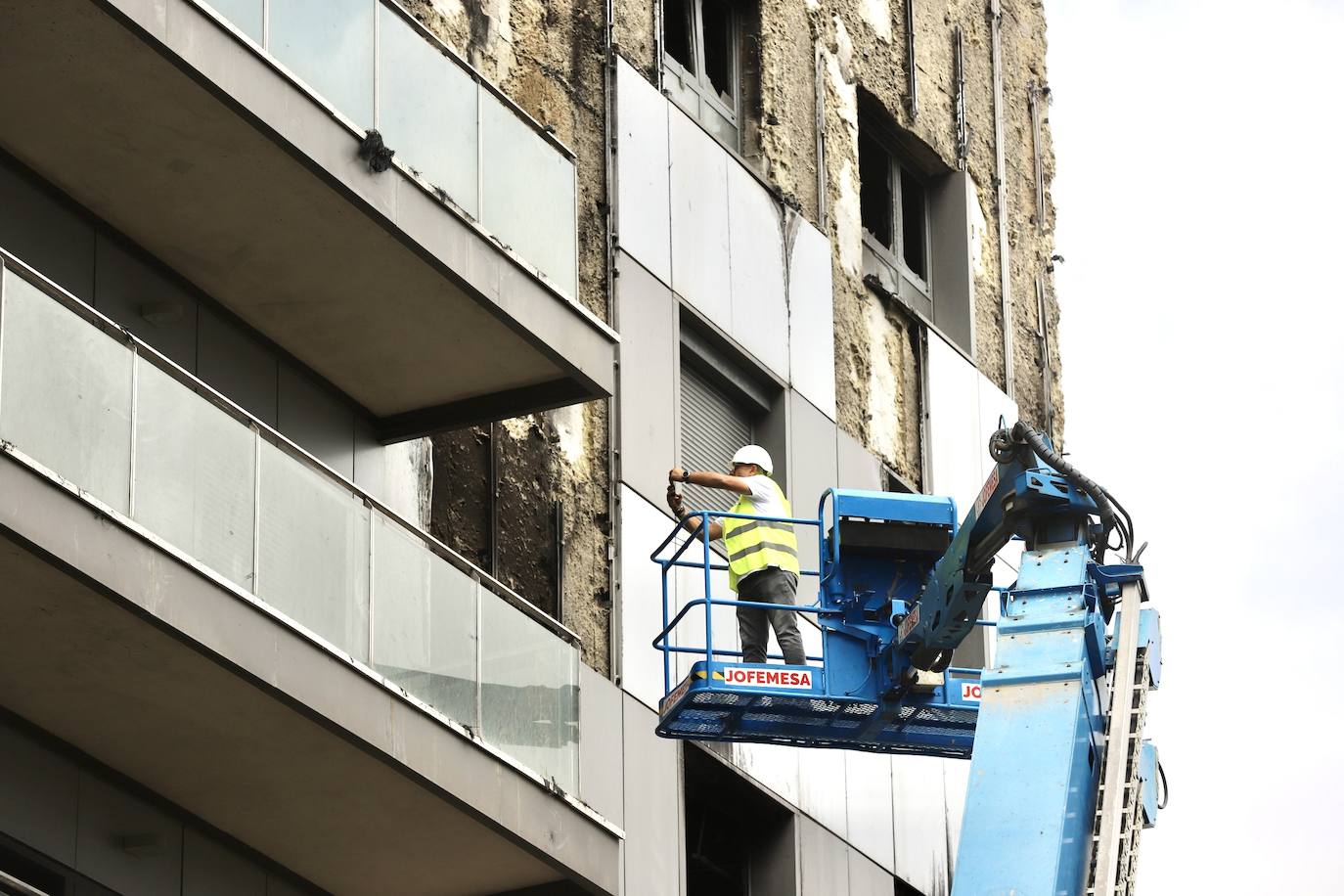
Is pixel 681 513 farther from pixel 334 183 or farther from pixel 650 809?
pixel 334 183

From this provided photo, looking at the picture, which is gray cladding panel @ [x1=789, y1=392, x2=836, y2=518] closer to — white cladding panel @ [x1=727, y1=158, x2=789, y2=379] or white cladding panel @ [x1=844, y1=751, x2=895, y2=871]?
white cladding panel @ [x1=727, y1=158, x2=789, y2=379]

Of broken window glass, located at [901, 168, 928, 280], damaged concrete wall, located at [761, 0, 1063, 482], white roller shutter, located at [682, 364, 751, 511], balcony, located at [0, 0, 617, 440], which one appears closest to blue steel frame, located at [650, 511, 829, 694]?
balcony, located at [0, 0, 617, 440]

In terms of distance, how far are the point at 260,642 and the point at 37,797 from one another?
165 centimetres

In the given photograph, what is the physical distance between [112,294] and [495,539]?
13.0 feet

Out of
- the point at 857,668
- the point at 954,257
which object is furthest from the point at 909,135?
the point at 857,668

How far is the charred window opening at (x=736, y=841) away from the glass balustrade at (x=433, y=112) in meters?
5.74

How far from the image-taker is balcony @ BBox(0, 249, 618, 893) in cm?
1370

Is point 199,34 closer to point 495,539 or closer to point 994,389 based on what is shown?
point 495,539

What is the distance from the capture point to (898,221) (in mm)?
28125

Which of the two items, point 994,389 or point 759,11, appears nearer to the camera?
point 759,11

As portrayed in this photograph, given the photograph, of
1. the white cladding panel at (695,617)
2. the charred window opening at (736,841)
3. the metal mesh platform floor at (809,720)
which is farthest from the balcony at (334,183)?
the charred window opening at (736,841)

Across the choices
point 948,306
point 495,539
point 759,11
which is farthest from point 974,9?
point 495,539

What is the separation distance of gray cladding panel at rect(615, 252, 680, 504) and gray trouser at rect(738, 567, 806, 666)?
279 centimetres

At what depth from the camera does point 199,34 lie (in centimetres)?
1511
